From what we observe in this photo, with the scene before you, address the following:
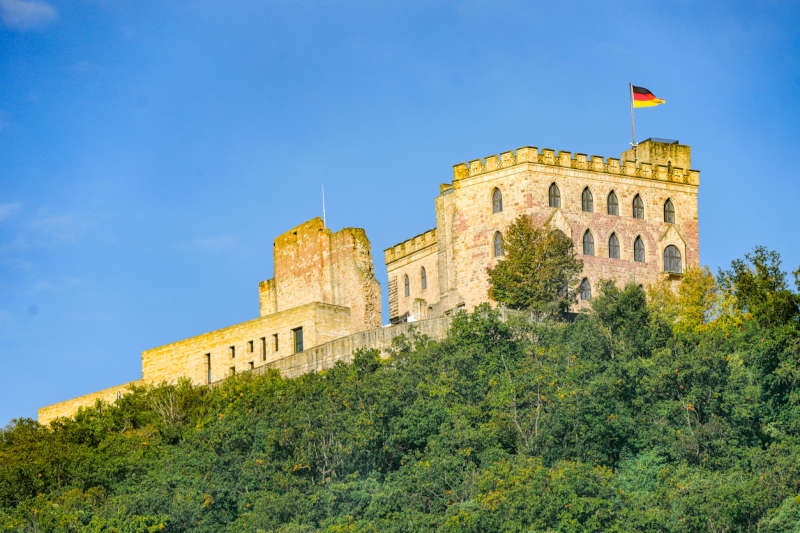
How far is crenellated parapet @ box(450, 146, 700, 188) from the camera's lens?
225 feet

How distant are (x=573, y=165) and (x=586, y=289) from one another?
18.2 feet

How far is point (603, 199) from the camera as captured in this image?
69.3 metres

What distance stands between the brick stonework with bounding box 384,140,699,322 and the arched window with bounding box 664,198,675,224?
0.58 ft

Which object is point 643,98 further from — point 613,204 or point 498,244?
point 498,244

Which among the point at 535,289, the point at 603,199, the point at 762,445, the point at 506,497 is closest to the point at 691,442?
the point at 762,445

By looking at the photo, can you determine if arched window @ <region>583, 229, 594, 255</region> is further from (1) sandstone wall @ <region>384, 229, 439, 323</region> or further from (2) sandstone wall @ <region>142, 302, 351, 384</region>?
(2) sandstone wall @ <region>142, 302, 351, 384</region>

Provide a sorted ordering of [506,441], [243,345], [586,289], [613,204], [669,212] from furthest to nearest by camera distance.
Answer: [243,345]
[669,212]
[613,204]
[586,289]
[506,441]

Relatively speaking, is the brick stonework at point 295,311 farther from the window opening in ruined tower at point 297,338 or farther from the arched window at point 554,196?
the arched window at point 554,196

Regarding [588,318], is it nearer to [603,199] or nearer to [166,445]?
[603,199]

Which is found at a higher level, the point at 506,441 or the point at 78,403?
the point at 78,403

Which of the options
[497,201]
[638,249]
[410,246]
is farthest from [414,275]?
[638,249]

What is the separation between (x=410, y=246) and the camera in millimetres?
75812

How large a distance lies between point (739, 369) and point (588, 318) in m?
7.79

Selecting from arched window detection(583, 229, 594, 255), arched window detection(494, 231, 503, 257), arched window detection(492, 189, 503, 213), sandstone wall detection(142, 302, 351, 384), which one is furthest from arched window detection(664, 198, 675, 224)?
sandstone wall detection(142, 302, 351, 384)
